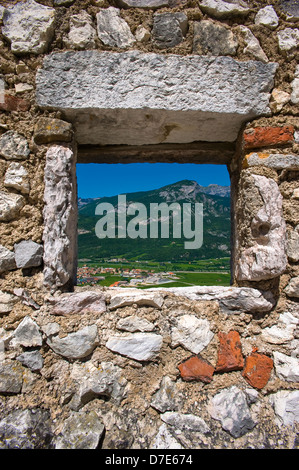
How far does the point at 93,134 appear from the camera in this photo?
73.9 inches

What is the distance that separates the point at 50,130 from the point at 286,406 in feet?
7.08

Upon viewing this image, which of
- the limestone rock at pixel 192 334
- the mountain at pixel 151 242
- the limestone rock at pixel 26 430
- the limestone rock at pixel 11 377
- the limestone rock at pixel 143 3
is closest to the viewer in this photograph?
the limestone rock at pixel 26 430

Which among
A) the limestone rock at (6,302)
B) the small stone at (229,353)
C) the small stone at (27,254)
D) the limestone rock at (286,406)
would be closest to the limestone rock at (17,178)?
the small stone at (27,254)

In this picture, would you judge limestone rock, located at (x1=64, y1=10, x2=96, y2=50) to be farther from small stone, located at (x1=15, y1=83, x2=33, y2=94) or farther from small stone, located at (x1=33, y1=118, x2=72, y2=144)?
small stone, located at (x1=33, y1=118, x2=72, y2=144)

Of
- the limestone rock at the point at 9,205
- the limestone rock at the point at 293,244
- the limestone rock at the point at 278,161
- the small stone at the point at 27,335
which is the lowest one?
the small stone at the point at 27,335

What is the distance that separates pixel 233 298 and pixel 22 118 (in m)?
1.73

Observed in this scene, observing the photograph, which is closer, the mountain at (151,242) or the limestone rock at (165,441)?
the limestone rock at (165,441)

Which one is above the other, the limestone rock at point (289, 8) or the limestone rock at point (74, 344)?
the limestone rock at point (289, 8)

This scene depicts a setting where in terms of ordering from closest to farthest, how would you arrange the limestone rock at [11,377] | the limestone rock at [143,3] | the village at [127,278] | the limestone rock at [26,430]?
the limestone rock at [26,430] < the limestone rock at [11,377] < the limestone rock at [143,3] < the village at [127,278]

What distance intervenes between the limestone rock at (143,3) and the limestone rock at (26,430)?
8.19 ft

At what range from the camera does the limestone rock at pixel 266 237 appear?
1.59m

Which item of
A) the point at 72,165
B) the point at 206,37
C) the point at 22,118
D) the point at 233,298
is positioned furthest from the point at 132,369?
the point at 206,37

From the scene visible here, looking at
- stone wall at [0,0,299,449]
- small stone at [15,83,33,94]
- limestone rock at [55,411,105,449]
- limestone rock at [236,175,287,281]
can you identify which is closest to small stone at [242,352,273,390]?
stone wall at [0,0,299,449]

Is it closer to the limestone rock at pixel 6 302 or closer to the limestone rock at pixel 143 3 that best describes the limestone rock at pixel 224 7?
the limestone rock at pixel 143 3
